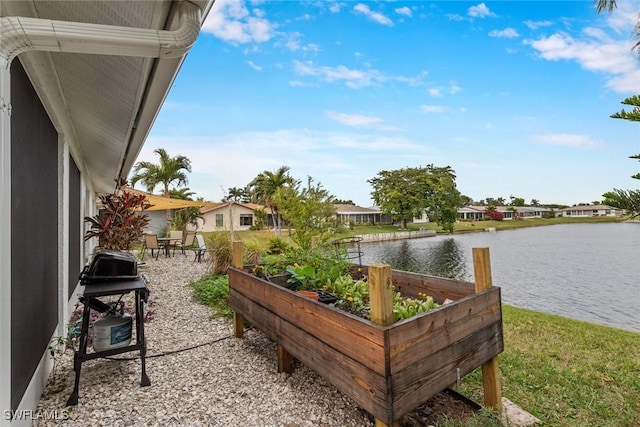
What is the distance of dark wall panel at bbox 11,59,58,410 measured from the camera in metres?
1.81

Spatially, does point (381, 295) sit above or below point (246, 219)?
below

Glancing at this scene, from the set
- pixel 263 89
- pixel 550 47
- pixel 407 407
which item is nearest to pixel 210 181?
pixel 263 89

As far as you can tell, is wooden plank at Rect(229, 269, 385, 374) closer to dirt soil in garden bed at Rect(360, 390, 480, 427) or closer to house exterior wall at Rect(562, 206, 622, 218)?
dirt soil in garden bed at Rect(360, 390, 480, 427)

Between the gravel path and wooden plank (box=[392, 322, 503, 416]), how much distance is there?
562 mm

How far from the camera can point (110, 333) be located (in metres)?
2.61

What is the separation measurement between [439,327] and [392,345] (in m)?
0.44

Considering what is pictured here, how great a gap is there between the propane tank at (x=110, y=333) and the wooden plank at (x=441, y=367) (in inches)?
90.5

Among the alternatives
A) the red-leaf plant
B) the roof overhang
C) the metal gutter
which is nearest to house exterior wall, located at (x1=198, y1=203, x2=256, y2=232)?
the red-leaf plant

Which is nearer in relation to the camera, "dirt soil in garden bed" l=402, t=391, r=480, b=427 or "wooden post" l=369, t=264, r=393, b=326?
"wooden post" l=369, t=264, r=393, b=326

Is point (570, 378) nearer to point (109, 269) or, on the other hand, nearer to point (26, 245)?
point (109, 269)

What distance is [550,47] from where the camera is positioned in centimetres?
1002

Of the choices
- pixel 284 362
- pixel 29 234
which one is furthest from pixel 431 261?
pixel 29 234

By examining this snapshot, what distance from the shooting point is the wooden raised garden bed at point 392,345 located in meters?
1.64

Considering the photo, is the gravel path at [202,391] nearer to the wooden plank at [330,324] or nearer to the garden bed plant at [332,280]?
the wooden plank at [330,324]
